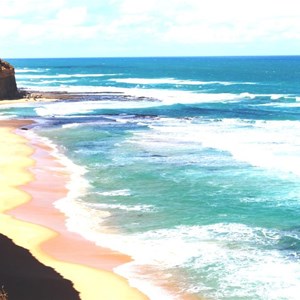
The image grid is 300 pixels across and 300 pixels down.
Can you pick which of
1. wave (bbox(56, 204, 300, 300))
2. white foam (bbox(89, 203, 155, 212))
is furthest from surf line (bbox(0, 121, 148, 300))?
white foam (bbox(89, 203, 155, 212))

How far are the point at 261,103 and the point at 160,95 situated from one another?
17348 millimetres

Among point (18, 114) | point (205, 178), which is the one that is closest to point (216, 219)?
point (205, 178)

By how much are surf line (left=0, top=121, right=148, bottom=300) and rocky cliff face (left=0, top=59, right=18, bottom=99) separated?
31.5 meters

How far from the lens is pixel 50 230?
826 inches

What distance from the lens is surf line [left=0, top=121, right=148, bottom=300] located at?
1641 centimetres

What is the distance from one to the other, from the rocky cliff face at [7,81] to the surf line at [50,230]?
31543mm

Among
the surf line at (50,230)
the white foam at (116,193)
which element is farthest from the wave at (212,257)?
the white foam at (116,193)

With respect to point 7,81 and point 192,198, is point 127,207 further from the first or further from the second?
point 7,81

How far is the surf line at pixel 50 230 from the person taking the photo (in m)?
16.4

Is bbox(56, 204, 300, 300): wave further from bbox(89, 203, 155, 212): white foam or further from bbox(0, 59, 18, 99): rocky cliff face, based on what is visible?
bbox(0, 59, 18, 99): rocky cliff face

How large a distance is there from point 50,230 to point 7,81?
1936 inches

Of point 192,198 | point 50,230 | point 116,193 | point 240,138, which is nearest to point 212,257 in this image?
point 50,230

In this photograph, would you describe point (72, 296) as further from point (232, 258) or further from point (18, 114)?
point (18, 114)

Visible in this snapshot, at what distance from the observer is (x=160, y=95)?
83250 mm
